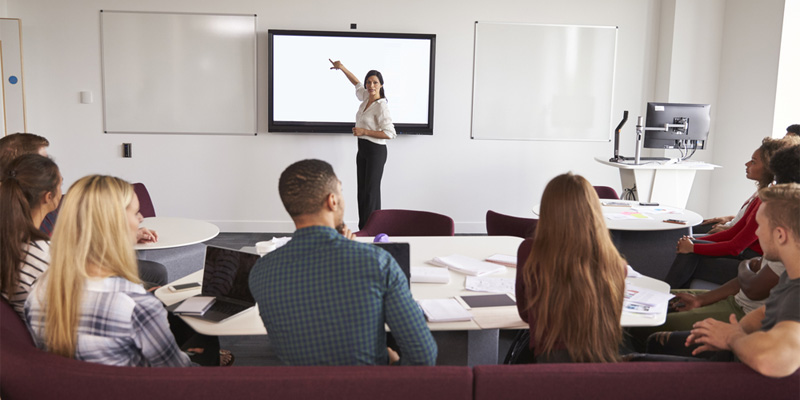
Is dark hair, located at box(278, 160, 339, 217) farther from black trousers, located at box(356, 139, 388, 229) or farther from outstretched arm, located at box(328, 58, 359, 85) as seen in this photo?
outstretched arm, located at box(328, 58, 359, 85)

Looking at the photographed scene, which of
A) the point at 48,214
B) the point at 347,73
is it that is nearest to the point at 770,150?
the point at 347,73

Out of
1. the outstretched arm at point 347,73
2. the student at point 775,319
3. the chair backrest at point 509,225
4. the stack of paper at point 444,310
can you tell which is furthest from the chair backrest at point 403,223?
the outstretched arm at point 347,73

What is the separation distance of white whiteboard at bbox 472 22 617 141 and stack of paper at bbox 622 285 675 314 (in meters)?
4.48

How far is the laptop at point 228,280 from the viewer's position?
2.27 metres

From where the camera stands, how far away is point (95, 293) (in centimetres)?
170

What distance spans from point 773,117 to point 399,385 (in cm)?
582

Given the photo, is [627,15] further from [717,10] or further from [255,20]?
[255,20]

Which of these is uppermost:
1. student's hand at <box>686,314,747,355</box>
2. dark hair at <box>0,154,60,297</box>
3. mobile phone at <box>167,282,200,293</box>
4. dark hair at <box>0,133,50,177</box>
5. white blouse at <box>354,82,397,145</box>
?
white blouse at <box>354,82,397,145</box>

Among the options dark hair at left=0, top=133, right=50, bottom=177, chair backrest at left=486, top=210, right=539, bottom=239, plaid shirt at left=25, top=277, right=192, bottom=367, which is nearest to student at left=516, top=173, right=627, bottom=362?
plaid shirt at left=25, top=277, right=192, bottom=367

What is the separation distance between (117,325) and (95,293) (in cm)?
10

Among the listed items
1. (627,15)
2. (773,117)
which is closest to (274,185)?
(627,15)

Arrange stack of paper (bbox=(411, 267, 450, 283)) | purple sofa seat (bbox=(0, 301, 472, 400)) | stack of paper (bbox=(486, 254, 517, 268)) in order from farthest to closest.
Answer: stack of paper (bbox=(486, 254, 517, 268))
stack of paper (bbox=(411, 267, 450, 283))
purple sofa seat (bbox=(0, 301, 472, 400))

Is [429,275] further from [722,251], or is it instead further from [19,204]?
[722,251]

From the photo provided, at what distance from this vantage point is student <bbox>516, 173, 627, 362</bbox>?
1.90 m
